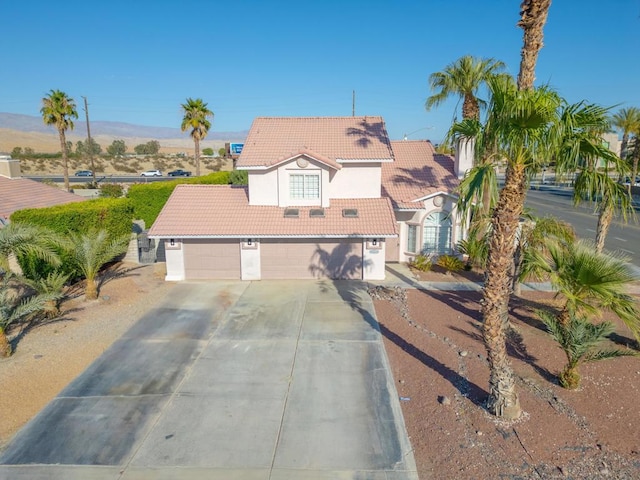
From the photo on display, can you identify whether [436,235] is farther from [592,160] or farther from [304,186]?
[592,160]

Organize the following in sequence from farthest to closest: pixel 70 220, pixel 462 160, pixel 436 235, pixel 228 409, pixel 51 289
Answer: pixel 462 160 → pixel 436 235 → pixel 70 220 → pixel 51 289 → pixel 228 409

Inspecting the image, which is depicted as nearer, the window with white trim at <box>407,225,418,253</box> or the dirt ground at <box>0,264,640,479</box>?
the dirt ground at <box>0,264,640,479</box>

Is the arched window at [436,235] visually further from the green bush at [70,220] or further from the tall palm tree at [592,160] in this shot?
the green bush at [70,220]

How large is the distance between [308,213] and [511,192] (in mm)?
11599

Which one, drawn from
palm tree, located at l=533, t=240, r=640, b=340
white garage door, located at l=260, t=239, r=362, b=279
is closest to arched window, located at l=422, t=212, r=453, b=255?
white garage door, located at l=260, t=239, r=362, b=279

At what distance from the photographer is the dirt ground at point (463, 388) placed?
7777mm

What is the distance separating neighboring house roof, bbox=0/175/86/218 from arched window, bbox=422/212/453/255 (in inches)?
731

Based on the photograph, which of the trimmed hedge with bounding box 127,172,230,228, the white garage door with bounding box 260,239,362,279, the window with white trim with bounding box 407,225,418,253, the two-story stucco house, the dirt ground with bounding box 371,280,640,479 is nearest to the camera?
the dirt ground with bounding box 371,280,640,479

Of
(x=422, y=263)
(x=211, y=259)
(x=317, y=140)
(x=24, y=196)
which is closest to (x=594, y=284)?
(x=422, y=263)

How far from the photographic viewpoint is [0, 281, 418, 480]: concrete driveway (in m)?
7.79

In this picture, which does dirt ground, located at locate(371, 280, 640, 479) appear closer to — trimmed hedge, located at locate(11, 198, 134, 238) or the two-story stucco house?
the two-story stucco house

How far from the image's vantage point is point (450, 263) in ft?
65.0

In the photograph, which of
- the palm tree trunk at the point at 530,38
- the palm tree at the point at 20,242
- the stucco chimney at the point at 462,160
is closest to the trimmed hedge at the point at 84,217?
the palm tree at the point at 20,242

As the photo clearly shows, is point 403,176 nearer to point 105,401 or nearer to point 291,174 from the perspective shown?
point 291,174
